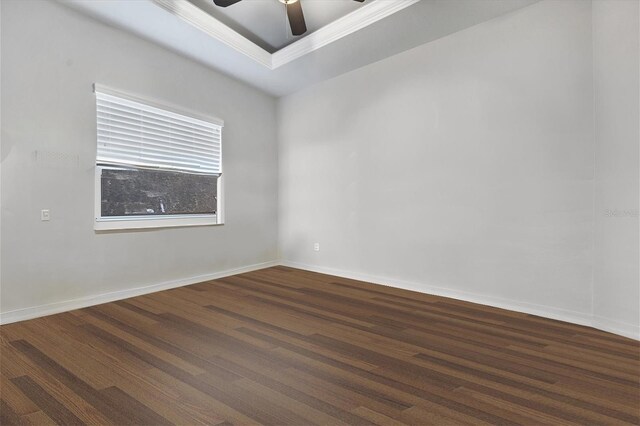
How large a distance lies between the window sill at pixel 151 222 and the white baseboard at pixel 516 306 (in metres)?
2.06

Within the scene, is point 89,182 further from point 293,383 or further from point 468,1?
point 468,1

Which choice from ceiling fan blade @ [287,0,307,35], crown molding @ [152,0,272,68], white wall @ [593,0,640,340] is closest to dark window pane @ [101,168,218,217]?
crown molding @ [152,0,272,68]

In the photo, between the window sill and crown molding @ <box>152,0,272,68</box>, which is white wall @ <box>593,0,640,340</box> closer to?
crown molding @ <box>152,0,272,68</box>

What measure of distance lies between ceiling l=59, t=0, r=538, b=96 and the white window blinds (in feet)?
2.69

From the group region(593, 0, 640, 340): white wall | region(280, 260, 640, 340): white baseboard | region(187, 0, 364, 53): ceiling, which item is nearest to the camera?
region(593, 0, 640, 340): white wall

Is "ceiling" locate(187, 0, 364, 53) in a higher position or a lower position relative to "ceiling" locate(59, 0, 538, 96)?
higher

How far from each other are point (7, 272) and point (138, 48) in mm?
2711

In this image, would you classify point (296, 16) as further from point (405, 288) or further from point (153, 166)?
point (405, 288)

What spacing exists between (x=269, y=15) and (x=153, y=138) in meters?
2.01

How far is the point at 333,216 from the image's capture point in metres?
4.99

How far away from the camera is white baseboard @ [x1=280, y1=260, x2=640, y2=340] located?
106 inches

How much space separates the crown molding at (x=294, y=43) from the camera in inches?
132

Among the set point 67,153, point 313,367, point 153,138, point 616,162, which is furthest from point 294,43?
point 313,367

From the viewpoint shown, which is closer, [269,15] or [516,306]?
[516,306]
